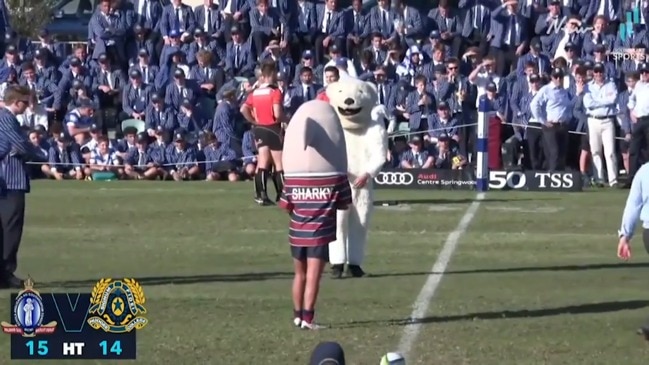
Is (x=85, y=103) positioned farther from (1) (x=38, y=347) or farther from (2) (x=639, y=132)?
(1) (x=38, y=347)

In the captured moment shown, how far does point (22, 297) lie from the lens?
1073 cm

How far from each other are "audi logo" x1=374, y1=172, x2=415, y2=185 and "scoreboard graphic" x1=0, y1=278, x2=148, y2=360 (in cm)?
1302

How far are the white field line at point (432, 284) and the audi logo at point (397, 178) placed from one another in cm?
294

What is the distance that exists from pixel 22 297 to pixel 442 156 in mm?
15558

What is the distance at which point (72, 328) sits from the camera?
34.2 ft

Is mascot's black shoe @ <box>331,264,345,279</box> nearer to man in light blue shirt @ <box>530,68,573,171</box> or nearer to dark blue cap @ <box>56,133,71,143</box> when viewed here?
man in light blue shirt @ <box>530,68,573,171</box>

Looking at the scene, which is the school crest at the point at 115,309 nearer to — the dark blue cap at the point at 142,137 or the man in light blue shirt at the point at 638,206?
the man in light blue shirt at the point at 638,206

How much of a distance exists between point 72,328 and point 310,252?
194cm

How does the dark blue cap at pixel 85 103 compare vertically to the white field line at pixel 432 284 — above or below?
above

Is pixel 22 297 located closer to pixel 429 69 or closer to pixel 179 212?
pixel 179 212

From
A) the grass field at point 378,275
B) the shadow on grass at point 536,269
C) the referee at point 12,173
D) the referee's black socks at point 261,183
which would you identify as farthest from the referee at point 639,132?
the referee at point 12,173

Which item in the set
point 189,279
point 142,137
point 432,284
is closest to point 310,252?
point 432,284

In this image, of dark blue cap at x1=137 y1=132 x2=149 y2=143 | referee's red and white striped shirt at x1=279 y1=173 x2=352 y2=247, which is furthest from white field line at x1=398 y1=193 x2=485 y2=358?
dark blue cap at x1=137 y1=132 x2=149 y2=143

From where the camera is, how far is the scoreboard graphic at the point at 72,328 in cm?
1035
